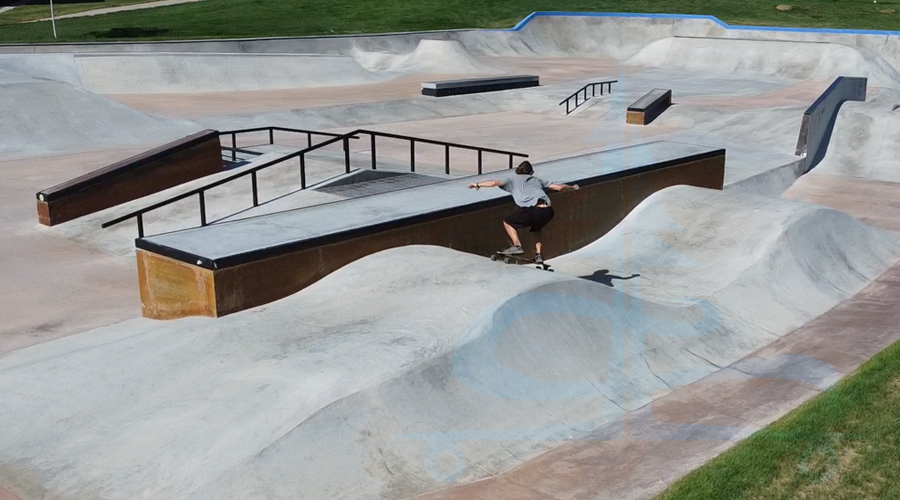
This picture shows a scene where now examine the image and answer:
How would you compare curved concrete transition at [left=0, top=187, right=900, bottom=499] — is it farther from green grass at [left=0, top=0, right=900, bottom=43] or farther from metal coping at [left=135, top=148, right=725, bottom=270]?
green grass at [left=0, top=0, right=900, bottom=43]

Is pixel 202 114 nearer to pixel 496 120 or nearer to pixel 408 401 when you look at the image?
pixel 496 120

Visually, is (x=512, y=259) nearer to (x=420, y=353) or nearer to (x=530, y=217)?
(x=530, y=217)

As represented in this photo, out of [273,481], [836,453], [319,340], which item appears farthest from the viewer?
[319,340]

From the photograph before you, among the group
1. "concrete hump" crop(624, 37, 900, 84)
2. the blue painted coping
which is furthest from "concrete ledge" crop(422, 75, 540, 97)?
the blue painted coping

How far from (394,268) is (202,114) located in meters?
15.6

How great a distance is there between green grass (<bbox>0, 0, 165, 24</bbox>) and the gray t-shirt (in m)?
36.6

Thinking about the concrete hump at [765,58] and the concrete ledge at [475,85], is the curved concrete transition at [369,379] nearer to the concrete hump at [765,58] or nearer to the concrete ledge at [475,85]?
the concrete ledge at [475,85]

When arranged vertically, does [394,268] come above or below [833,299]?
above

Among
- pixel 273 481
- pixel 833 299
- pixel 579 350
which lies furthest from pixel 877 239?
pixel 273 481

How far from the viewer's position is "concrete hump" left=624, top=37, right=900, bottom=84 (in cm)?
3416

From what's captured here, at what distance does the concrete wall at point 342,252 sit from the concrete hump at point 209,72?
1807cm

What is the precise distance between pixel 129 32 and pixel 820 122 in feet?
87.3

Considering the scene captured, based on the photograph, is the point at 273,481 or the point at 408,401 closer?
the point at 273,481

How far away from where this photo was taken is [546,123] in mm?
26250
